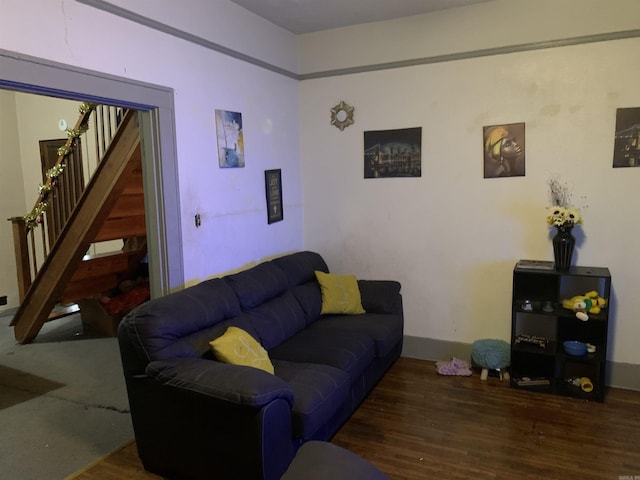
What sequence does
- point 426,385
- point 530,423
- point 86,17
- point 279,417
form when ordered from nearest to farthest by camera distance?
point 279,417, point 86,17, point 530,423, point 426,385

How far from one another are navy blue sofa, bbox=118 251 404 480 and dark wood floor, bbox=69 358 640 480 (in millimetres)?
225

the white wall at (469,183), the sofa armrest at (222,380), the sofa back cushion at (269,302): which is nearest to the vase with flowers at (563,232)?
the white wall at (469,183)

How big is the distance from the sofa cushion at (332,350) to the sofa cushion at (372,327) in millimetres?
61

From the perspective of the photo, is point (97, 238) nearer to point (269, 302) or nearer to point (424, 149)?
point (269, 302)

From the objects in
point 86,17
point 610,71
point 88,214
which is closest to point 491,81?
point 610,71

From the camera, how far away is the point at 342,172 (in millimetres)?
4266

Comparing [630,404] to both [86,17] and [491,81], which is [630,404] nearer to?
[491,81]

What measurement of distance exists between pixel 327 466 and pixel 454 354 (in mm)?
2956

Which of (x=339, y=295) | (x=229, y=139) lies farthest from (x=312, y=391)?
(x=229, y=139)

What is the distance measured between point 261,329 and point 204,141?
1.32 m

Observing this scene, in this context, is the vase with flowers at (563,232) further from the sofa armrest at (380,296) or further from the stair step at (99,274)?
the stair step at (99,274)

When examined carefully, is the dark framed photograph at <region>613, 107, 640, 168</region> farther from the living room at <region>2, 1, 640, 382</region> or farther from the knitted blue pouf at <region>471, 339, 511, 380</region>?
the knitted blue pouf at <region>471, 339, 511, 380</region>

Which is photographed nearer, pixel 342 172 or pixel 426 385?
pixel 426 385

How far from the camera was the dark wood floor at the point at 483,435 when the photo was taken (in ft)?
8.36
